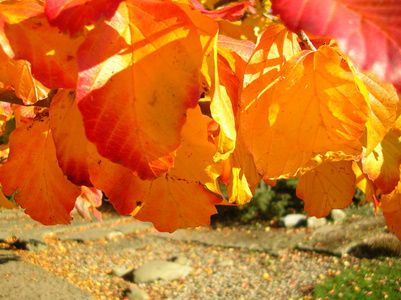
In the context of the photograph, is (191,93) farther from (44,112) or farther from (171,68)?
(44,112)

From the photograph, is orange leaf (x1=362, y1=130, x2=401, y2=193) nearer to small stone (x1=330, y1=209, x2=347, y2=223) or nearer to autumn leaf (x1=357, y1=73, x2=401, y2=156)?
autumn leaf (x1=357, y1=73, x2=401, y2=156)

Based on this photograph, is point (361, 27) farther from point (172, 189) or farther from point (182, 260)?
point (182, 260)

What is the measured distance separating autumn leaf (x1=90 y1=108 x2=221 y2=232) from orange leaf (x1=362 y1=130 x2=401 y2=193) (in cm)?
13

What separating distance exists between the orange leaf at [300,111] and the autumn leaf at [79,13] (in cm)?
12

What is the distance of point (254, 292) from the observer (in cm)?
437

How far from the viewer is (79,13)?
27 cm

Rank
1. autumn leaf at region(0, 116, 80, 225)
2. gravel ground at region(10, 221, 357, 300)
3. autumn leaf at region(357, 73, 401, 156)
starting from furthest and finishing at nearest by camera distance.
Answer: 1. gravel ground at region(10, 221, 357, 300)
2. autumn leaf at region(0, 116, 80, 225)
3. autumn leaf at region(357, 73, 401, 156)

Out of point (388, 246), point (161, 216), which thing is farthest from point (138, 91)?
point (388, 246)

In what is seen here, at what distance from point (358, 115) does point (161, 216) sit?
185 mm

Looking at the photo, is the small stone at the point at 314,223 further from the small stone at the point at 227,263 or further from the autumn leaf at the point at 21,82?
the autumn leaf at the point at 21,82

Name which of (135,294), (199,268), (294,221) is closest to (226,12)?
(135,294)

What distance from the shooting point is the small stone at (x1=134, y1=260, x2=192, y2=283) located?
4441mm

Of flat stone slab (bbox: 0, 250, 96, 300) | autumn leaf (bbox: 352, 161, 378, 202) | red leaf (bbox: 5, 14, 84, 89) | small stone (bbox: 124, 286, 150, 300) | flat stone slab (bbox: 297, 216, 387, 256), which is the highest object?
red leaf (bbox: 5, 14, 84, 89)

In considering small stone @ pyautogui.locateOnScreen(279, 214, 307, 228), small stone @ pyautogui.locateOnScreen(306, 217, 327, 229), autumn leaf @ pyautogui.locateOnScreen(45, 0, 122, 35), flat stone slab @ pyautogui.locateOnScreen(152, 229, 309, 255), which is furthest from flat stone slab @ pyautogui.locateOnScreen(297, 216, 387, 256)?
autumn leaf @ pyautogui.locateOnScreen(45, 0, 122, 35)
